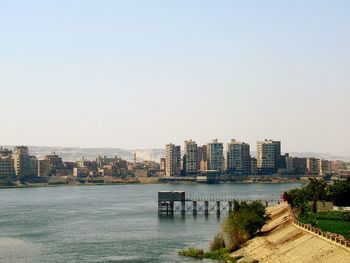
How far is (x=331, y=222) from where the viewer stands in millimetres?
64500

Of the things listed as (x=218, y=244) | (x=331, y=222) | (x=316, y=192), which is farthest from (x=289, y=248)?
(x=316, y=192)

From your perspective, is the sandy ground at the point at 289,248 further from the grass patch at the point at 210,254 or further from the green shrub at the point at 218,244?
the green shrub at the point at 218,244

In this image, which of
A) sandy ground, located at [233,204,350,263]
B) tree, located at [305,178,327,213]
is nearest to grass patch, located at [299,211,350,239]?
sandy ground, located at [233,204,350,263]

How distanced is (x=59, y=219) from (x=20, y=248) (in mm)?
33947

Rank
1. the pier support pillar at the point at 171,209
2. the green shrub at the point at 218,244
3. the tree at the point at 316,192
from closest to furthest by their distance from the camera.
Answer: the green shrub at the point at 218,244 < the tree at the point at 316,192 < the pier support pillar at the point at 171,209

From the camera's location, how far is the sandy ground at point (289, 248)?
1866 inches

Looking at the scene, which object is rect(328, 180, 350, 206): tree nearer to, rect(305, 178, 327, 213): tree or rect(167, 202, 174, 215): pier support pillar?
rect(305, 178, 327, 213): tree

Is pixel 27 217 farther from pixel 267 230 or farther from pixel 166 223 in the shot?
pixel 267 230

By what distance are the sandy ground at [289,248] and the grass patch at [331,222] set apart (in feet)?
6.18

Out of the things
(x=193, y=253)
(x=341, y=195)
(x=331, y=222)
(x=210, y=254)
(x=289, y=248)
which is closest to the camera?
(x=289, y=248)

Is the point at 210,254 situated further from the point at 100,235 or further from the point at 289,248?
the point at 100,235

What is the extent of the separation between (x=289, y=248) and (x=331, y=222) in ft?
35.3

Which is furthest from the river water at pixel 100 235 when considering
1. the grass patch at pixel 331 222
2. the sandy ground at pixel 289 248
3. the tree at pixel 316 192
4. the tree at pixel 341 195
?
the tree at pixel 341 195

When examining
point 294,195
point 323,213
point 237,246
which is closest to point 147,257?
point 237,246
